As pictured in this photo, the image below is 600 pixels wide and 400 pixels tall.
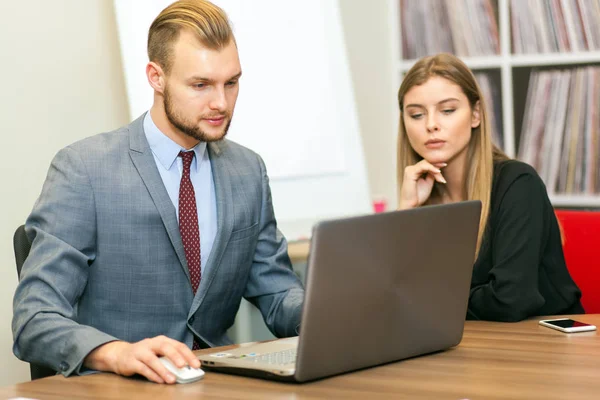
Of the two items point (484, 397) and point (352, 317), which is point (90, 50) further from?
point (484, 397)

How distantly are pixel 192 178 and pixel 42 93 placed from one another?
91 cm

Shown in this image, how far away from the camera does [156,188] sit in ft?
6.11

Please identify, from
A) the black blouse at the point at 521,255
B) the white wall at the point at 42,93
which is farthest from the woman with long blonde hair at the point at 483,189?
the white wall at the point at 42,93

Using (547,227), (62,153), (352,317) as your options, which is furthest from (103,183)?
(547,227)

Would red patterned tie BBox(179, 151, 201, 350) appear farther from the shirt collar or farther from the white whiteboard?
the white whiteboard

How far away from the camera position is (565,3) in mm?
3369

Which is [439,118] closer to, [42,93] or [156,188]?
[156,188]

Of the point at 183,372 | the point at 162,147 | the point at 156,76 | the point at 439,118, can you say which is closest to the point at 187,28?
the point at 156,76

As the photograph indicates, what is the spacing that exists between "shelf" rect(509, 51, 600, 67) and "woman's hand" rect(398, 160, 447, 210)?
1.31 m

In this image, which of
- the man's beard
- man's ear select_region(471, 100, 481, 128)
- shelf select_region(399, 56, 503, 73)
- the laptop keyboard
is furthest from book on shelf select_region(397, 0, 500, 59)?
the laptop keyboard

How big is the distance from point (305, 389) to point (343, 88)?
6.75ft

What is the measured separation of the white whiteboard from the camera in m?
3.04

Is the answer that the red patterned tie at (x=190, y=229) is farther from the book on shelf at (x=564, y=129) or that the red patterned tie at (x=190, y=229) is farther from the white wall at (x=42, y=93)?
the book on shelf at (x=564, y=129)

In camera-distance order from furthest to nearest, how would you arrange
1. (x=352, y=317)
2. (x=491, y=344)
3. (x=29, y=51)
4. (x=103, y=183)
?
(x=29, y=51), (x=103, y=183), (x=491, y=344), (x=352, y=317)
